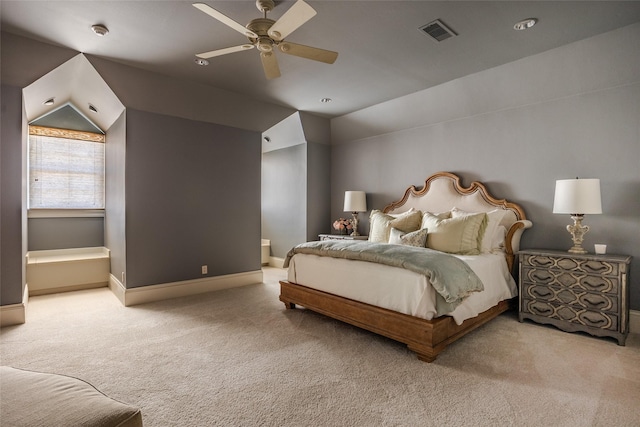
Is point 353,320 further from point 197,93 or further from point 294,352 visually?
point 197,93

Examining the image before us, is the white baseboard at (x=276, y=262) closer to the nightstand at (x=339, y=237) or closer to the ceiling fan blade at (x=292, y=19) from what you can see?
the nightstand at (x=339, y=237)

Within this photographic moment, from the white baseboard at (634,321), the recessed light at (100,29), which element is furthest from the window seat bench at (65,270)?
the white baseboard at (634,321)

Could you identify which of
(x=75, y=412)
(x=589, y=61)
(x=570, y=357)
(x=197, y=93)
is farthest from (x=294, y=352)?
(x=589, y=61)

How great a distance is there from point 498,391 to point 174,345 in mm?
2497

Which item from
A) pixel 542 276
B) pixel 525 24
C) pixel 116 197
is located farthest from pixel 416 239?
pixel 116 197

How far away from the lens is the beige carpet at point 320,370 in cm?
182

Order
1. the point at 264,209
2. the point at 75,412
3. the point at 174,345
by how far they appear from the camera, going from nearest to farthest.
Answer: the point at 75,412
the point at 174,345
the point at 264,209

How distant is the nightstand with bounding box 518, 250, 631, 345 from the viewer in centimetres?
276

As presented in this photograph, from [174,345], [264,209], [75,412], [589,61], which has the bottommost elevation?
[174,345]

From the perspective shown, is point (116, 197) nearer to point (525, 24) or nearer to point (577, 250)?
point (525, 24)

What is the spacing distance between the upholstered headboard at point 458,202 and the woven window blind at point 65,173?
15.5 ft

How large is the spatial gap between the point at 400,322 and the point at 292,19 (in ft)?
7.84

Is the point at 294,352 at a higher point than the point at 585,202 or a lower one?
lower

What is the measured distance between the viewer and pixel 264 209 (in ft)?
22.3
